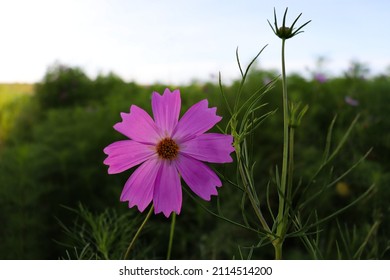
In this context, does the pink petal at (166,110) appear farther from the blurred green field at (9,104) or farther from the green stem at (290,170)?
the blurred green field at (9,104)

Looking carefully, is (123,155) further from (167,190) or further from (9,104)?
(9,104)

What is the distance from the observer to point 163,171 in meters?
0.30

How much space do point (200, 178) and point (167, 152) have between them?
1.2 inches

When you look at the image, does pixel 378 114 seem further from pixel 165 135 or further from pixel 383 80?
pixel 165 135

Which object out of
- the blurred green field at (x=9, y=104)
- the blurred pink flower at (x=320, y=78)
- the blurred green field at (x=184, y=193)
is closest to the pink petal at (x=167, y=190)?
the blurred green field at (x=184, y=193)

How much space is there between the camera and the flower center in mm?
306

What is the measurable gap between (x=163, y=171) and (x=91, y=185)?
1474mm

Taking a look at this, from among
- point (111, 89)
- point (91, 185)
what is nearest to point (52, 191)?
point (91, 185)

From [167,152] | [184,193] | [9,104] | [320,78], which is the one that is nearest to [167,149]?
[167,152]

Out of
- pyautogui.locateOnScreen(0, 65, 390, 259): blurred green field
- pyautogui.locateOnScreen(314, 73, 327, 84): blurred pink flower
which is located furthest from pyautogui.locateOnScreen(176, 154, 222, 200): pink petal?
pyautogui.locateOnScreen(314, 73, 327, 84): blurred pink flower

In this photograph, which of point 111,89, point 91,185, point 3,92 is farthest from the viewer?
point 3,92

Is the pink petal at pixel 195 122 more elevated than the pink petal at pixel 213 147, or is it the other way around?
the pink petal at pixel 195 122

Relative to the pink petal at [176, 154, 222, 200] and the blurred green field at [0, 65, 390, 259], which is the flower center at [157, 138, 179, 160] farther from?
the blurred green field at [0, 65, 390, 259]

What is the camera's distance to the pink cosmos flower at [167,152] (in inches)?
11.4
